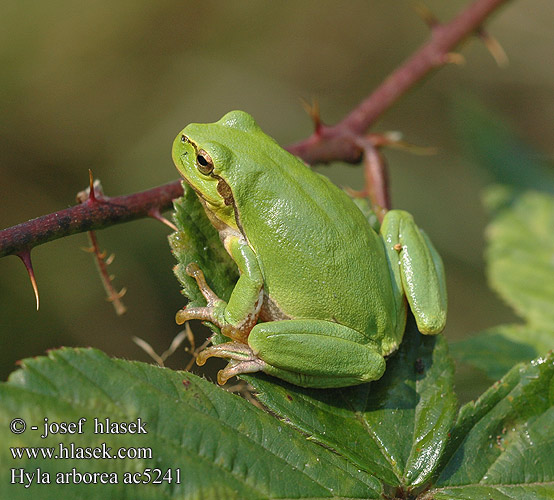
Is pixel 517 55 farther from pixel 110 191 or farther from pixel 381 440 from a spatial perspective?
pixel 381 440

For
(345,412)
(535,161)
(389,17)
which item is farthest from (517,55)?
(345,412)

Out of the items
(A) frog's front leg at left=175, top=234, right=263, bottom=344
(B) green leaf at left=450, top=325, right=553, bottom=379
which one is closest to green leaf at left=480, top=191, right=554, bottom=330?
(B) green leaf at left=450, top=325, right=553, bottom=379

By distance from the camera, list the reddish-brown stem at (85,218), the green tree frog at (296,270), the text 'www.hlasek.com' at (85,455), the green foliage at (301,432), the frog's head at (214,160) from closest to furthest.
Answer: the text 'www.hlasek.com' at (85,455), the green foliage at (301,432), the reddish-brown stem at (85,218), the green tree frog at (296,270), the frog's head at (214,160)

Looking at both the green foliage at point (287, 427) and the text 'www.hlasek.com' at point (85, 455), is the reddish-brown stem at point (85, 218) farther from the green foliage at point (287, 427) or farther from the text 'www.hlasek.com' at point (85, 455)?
the text 'www.hlasek.com' at point (85, 455)

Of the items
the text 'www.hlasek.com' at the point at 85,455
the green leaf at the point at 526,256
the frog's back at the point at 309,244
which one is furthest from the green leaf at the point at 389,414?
the green leaf at the point at 526,256

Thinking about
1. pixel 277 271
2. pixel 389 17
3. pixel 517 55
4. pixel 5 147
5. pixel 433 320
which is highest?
pixel 389 17

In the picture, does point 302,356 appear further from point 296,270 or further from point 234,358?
point 296,270

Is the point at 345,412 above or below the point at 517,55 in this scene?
below
